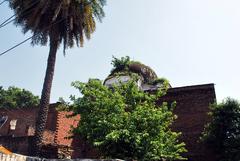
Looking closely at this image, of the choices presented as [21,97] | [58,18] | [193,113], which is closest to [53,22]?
[58,18]

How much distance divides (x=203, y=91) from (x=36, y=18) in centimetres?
1163

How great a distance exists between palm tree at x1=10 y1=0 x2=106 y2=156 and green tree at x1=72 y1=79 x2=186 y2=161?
390cm

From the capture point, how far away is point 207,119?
19.2 metres

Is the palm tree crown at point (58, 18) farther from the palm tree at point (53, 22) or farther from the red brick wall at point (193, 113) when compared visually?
the red brick wall at point (193, 113)

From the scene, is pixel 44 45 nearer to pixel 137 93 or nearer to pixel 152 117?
pixel 137 93

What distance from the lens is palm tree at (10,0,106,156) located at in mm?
17469

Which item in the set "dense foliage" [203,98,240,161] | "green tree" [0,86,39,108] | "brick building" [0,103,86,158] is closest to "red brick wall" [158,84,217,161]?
"dense foliage" [203,98,240,161]

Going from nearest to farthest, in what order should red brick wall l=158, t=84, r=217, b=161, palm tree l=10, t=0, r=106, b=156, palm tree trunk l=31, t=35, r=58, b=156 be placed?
palm tree trunk l=31, t=35, r=58, b=156 → palm tree l=10, t=0, r=106, b=156 → red brick wall l=158, t=84, r=217, b=161

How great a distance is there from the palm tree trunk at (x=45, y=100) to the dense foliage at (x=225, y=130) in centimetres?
900

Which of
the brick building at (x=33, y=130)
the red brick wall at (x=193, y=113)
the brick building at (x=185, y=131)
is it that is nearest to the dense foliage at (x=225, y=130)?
the brick building at (x=185, y=131)

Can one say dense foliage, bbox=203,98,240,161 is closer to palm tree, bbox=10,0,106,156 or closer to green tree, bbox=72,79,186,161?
green tree, bbox=72,79,186,161

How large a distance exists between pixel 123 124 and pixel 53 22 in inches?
340

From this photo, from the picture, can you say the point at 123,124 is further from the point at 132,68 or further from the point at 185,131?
the point at 132,68

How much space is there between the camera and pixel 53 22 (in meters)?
18.0
